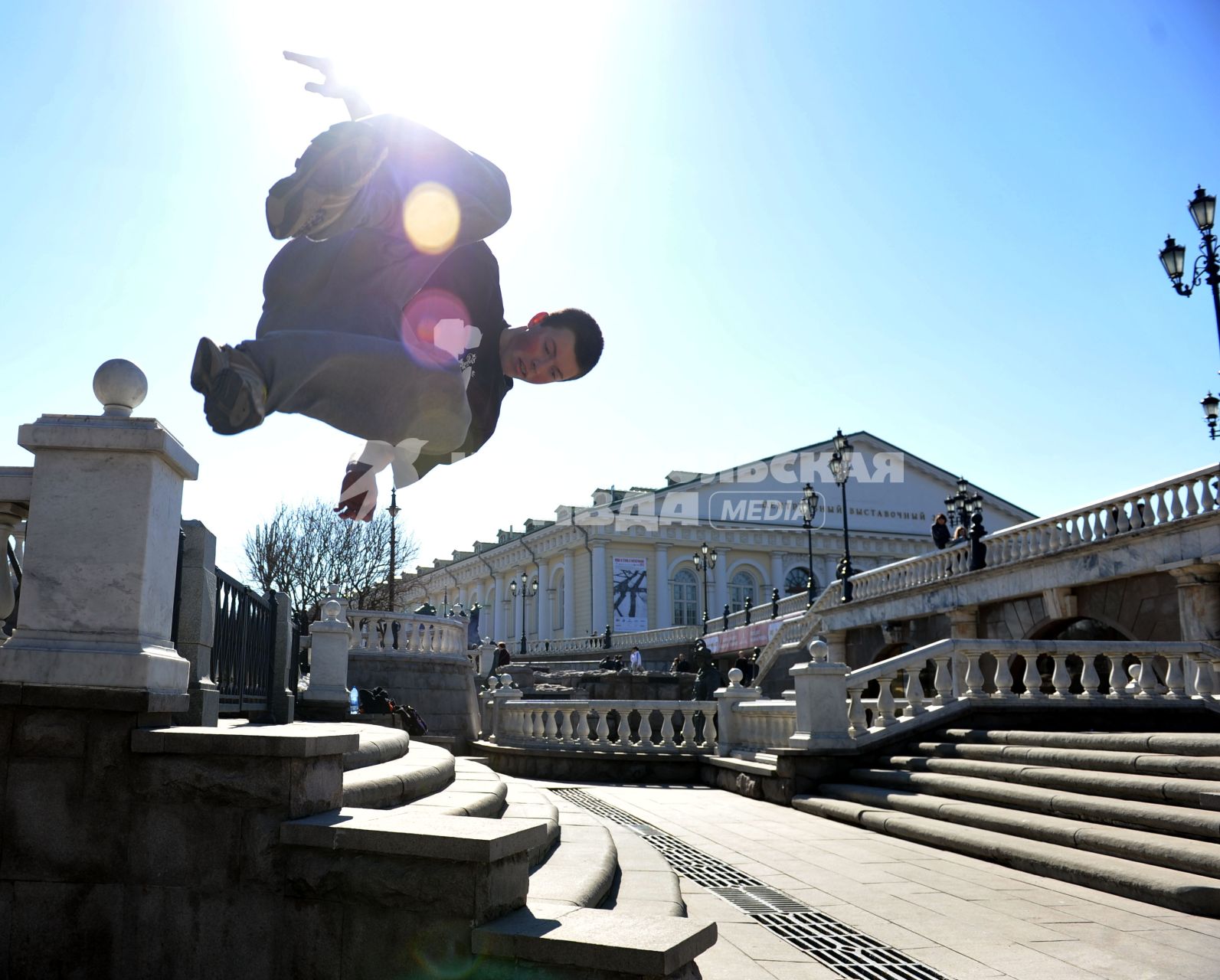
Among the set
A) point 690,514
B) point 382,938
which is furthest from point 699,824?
point 690,514

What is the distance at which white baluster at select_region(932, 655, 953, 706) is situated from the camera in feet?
39.1

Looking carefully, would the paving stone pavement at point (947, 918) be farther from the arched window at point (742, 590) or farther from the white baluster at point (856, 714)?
the arched window at point (742, 590)

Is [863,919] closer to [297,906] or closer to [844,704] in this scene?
[297,906]

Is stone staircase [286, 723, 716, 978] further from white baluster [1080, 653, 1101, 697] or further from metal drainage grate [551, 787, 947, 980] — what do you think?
white baluster [1080, 653, 1101, 697]

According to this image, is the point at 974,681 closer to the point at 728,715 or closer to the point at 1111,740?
the point at 1111,740

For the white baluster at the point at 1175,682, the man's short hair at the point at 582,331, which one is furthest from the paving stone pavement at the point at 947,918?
the white baluster at the point at 1175,682

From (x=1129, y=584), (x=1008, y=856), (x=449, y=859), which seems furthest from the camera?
(x=1129, y=584)

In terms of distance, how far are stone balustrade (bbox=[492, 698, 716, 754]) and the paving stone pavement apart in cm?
608

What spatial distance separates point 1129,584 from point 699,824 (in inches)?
403

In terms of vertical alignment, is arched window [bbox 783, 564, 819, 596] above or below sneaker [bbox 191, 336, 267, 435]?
above

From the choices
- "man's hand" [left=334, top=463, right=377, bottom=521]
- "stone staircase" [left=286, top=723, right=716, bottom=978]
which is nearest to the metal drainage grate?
"stone staircase" [left=286, top=723, right=716, bottom=978]

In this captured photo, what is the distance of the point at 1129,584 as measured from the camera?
51.6 ft

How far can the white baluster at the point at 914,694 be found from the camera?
11906mm

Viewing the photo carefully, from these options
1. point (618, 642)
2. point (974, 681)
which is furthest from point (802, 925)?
point (618, 642)
